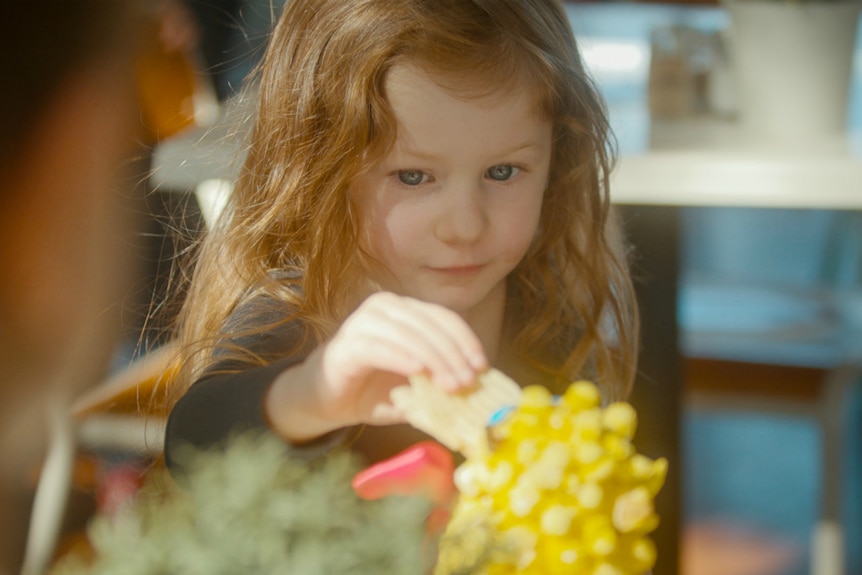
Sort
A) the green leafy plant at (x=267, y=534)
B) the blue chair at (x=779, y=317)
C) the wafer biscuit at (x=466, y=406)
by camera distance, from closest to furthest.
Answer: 1. the green leafy plant at (x=267, y=534)
2. the wafer biscuit at (x=466, y=406)
3. the blue chair at (x=779, y=317)

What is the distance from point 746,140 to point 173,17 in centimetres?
48

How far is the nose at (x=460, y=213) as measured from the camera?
56 centimetres

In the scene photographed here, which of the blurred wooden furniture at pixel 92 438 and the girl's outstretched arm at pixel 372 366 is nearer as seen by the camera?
the girl's outstretched arm at pixel 372 366

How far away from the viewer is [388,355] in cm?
52

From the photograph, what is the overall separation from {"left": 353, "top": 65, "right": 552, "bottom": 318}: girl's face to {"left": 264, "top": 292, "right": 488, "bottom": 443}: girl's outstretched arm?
0.14 ft

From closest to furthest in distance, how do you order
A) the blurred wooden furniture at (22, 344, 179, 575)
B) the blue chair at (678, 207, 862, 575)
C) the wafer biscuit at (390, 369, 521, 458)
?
the wafer biscuit at (390, 369, 521, 458), the blurred wooden furniture at (22, 344, 179, 575), the blue chair at (678, 207, 862, 575)

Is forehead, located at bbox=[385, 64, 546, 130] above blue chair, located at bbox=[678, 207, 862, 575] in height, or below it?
above

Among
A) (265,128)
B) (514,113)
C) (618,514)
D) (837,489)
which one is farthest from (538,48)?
(837,489)

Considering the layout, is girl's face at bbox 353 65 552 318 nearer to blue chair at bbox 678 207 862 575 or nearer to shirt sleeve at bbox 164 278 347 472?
shirt sleeve at bbox 164 278 347 472

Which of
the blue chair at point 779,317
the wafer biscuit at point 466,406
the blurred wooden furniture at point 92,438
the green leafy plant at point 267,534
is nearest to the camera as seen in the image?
the green leafy plant at point 267,534

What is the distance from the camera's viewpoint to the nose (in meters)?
0.56

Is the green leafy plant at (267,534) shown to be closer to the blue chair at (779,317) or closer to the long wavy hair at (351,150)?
the long wavy hair at (351,150)

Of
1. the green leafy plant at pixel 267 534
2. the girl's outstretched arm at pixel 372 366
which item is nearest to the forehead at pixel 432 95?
the girl's outstretched arm at pixel 372 366

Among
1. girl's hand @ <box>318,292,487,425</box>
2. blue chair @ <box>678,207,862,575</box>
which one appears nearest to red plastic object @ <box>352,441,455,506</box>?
girl's hand @ <box>318,292,487,425</box>
